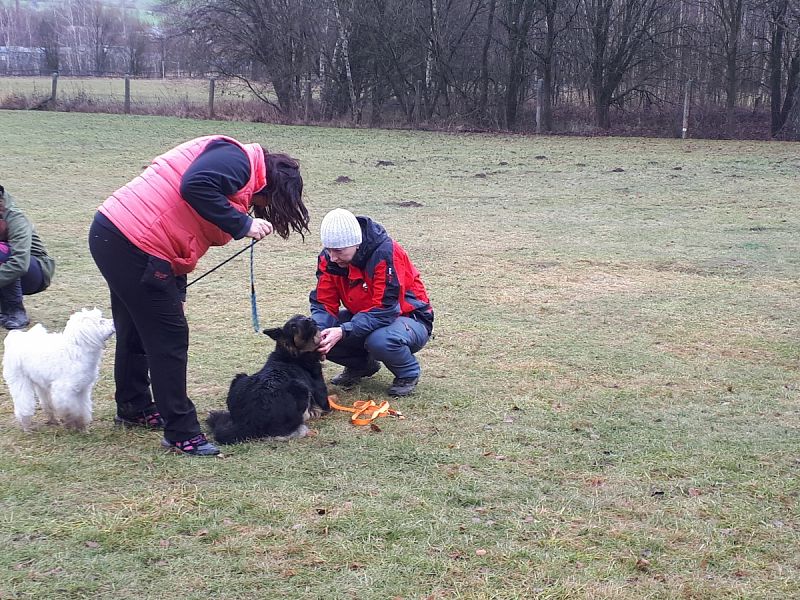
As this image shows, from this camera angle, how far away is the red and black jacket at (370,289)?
5.12 metres

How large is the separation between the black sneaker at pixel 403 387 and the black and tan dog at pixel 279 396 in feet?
2.10

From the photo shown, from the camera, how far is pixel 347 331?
17.1ft

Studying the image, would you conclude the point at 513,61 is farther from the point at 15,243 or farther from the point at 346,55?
the point at 15,243

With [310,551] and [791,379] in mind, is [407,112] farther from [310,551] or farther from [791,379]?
[310,551]

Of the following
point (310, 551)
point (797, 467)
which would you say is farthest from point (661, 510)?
point (310, 551)

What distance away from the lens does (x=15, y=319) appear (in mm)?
6676

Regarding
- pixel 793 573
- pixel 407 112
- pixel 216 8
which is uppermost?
pixel 216 8

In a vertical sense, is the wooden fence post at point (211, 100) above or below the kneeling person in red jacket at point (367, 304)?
above

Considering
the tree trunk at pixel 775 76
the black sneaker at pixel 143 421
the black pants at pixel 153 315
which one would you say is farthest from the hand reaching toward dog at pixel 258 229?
the tree trunk at pixel 775 76

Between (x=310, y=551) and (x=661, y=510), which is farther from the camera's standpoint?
(x=661, y=510)

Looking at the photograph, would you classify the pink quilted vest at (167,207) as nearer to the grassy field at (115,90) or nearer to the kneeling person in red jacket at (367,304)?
the kneeling person in red jacket at (367,304)

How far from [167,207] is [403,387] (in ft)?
6.89

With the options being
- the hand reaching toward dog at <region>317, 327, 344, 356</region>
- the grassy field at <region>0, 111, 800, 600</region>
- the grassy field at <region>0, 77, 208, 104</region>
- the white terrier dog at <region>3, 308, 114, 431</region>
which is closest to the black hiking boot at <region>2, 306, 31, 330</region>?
the grassy field at <region>0, 111, 800, 600</region>

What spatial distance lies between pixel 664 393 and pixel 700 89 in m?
23.4
